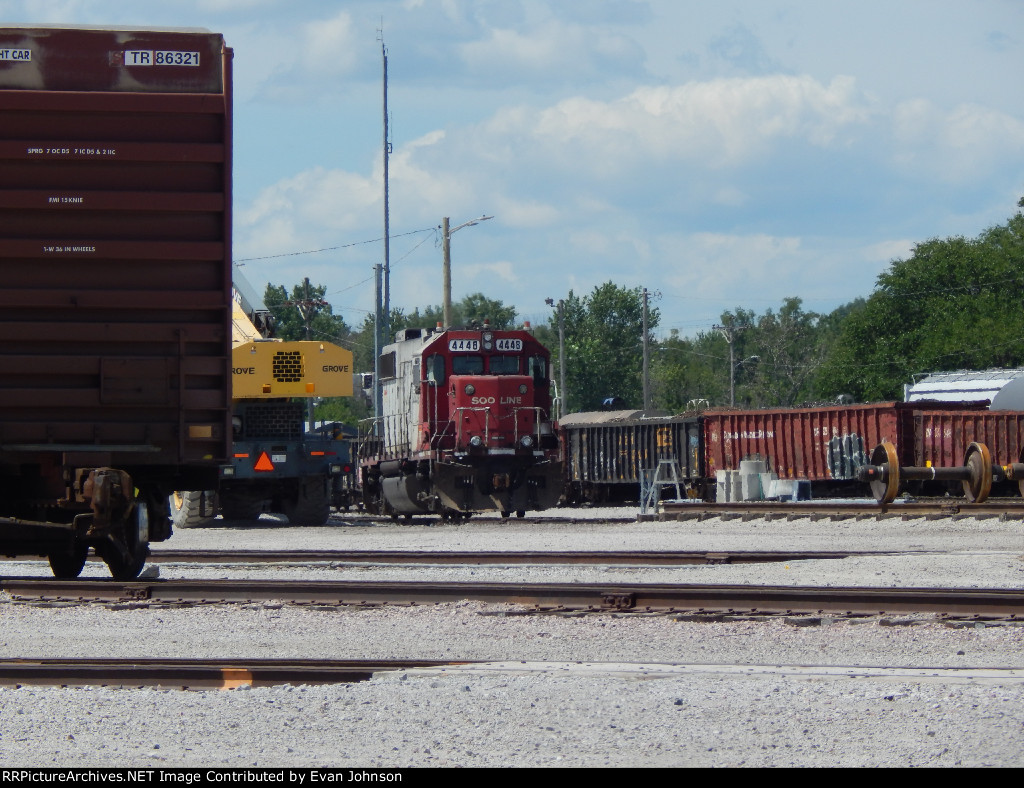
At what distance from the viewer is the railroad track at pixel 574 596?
9.08 metres

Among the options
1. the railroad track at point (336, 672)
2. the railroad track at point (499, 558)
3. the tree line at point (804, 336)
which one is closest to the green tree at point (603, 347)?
the tree line at point (804, 336)

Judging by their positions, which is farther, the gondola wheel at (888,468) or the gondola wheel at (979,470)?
the gondola wheel at (888,468)

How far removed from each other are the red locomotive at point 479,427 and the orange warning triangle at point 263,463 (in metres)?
2.92

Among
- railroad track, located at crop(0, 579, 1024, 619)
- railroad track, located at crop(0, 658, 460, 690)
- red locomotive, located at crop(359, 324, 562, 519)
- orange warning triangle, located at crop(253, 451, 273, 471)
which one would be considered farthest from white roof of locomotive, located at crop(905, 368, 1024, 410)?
railroad track, located at crop(0, 658, 460, 690)

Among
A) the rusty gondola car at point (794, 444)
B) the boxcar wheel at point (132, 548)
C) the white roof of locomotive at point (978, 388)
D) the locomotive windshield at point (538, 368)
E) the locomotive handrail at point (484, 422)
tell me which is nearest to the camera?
the boxcar wheel at point (132, 548)

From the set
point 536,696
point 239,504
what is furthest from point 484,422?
point 536,696

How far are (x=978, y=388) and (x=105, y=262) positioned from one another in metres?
28.6

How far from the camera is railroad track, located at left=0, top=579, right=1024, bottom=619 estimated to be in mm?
9078

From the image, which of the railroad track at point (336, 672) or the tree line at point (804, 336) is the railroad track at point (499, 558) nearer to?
the railroad track at point (336, 672)

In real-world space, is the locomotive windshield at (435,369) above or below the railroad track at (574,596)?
above

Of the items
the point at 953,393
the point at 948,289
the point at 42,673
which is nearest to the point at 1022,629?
the point at 42,673

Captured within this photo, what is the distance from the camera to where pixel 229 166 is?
1088 cm

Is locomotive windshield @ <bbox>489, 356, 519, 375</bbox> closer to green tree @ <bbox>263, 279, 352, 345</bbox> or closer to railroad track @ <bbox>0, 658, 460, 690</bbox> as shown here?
railroad track @ <bbox>0, 658, 460, 690</bbox>

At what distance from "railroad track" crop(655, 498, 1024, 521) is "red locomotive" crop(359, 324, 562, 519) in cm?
235
